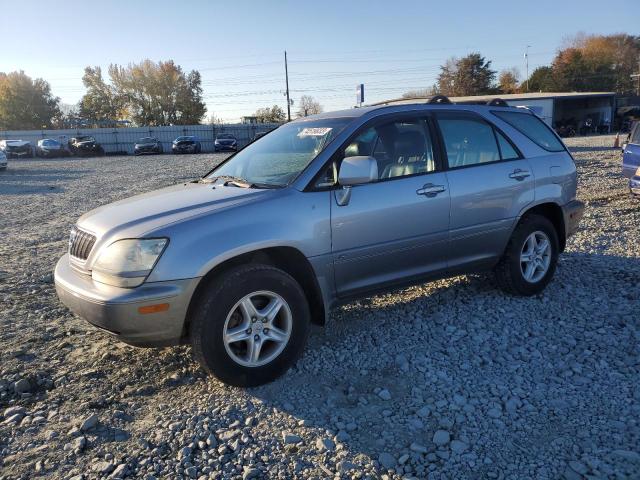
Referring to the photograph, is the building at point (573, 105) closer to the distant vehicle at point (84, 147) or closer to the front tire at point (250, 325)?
the distant vehicle at point (84, 147)

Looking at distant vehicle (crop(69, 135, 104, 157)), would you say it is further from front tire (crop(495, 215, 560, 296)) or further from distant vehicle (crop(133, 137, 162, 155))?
front tire (crop(495, 215, 560, 296))

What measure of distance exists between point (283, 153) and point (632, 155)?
950 cm

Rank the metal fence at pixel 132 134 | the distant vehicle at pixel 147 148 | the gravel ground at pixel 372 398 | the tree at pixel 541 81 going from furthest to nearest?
the tree at pixel 541 81, the metal fence at pixel 132 134, the distant vehicle at pixel 147 148, the gravel ground at pixel 372 398

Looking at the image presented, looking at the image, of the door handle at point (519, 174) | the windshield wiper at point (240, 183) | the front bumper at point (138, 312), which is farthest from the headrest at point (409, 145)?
the front bumper at point (138, 312)

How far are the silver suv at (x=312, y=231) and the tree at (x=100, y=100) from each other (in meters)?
82.8

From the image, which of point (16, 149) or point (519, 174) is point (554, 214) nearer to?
point (519, 174)

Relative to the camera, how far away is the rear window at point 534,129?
5088mm

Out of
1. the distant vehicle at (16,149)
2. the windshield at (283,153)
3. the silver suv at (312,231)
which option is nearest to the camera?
the silver suv at (312,231)

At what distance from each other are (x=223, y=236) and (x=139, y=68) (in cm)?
8210

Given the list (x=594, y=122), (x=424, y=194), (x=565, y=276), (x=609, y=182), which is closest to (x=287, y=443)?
(x=424, y=194)

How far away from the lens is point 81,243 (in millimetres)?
3654

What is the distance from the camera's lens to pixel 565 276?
5.57m

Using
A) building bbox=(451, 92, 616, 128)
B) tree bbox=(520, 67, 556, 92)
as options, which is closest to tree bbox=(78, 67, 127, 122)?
building bbox=(451, 92, 616, 128)

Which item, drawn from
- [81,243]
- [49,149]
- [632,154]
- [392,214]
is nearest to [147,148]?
[49,149]
